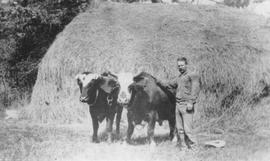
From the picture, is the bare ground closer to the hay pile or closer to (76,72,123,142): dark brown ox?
(76,72,123,142): dark brown ox

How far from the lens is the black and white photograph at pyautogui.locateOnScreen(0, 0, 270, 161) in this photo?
818 cm

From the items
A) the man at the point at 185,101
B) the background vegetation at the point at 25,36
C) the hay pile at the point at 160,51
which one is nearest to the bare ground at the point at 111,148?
the man at the point at 185,101

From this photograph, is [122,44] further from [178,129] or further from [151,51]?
[178,129]

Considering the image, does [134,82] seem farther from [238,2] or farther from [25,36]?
[238,2]

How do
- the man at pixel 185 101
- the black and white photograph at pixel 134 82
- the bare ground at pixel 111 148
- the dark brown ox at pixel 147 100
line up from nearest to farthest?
1. the bare ground at pixel 111 148
2. the man at pixel 185 101
3. the black and white photograph at pixel 134 82
4. the dark brown ox at pixel 147 100

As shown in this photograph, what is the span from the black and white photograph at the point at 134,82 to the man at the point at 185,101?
0.02 m

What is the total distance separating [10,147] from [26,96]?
8.07 m

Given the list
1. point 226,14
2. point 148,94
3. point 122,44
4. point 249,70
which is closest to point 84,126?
point 122,44

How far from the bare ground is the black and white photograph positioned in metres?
0.03

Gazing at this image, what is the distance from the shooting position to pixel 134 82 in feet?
27.5

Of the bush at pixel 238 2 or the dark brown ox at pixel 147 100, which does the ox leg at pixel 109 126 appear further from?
the bush at pixel 238 2

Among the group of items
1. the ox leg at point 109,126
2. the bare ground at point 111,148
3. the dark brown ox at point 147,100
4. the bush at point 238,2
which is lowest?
the bare ground at point 111,148

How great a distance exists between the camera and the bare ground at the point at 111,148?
7633mm

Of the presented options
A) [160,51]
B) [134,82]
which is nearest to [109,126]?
[134,82]
